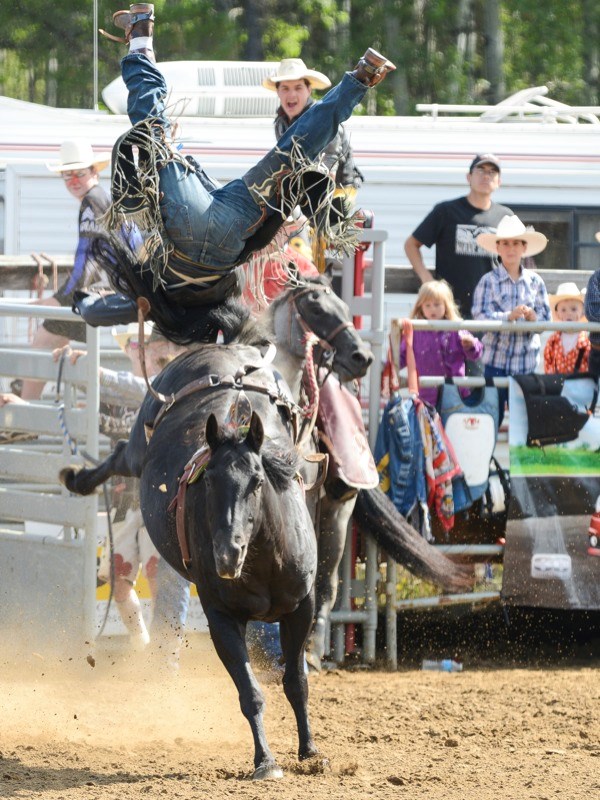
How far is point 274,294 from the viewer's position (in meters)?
7.60

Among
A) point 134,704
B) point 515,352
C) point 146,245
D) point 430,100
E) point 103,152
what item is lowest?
point 134,704

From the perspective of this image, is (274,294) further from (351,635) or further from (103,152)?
(103,152)

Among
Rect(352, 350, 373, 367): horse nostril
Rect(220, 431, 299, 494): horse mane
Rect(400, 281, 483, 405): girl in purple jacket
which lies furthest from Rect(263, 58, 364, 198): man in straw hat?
Rect(220, 431, 299, 494): horse mane

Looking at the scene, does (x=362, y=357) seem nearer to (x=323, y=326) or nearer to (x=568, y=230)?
(x=323, y=326)

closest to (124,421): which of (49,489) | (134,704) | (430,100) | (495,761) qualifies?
(49,489)

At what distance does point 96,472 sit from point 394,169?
483 centimetres

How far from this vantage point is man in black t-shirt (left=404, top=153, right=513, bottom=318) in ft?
31.3

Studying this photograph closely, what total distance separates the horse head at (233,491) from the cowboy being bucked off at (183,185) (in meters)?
1.11

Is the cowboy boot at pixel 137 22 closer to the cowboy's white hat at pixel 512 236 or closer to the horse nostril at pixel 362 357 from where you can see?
the horse nostril at pixel 362 357

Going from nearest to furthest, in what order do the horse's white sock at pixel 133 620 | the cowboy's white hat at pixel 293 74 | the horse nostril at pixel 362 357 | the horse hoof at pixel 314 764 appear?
the horse hoof at pixel 314 764, the horse nostril at pixel 362 357, the horse's white sock at pixel 133 620, the cowboy's white hat at pixel 293 74

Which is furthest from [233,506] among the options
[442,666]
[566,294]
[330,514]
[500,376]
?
[566,294]

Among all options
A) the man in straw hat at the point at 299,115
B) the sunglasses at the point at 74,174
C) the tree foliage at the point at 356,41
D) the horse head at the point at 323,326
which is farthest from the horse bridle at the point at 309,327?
the tree foliage at the point at 356,41

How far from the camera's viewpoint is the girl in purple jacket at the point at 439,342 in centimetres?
834

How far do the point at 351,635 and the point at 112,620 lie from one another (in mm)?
1436
